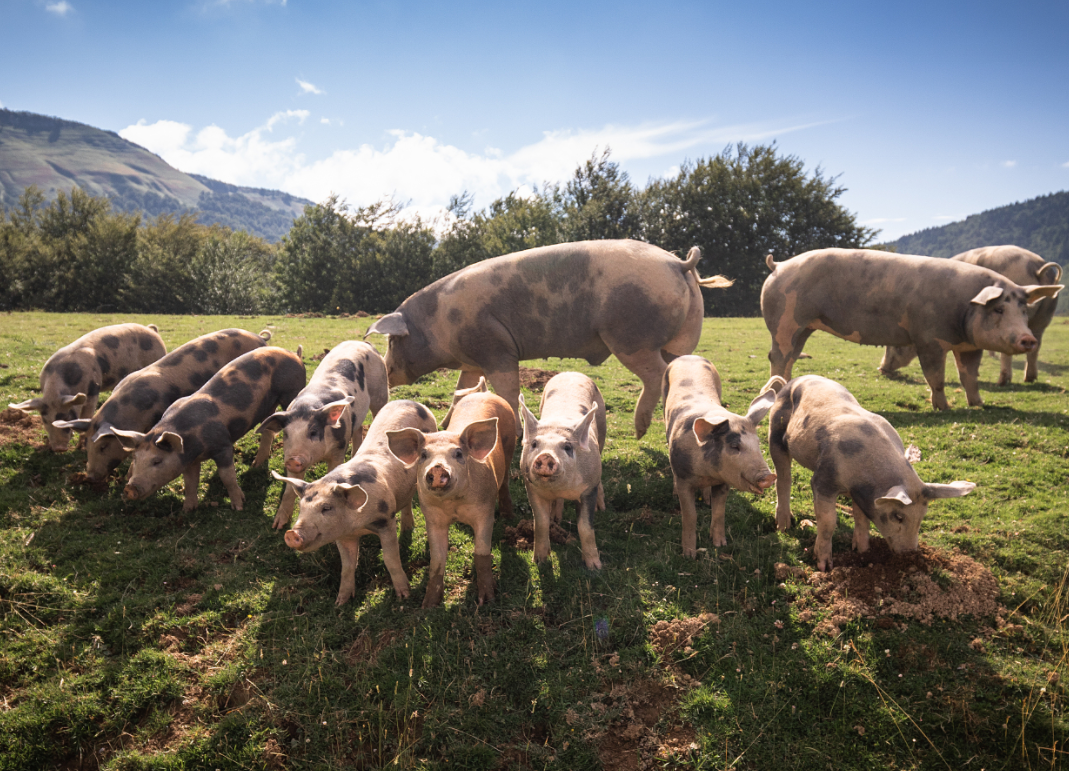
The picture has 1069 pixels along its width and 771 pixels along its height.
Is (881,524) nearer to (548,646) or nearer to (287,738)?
(548,646)

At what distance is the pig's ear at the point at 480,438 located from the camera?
516 centimetres

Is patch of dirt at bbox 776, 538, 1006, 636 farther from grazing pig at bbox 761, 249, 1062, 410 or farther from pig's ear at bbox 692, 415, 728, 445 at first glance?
grazing pig at bbox 761, 249, 1062, 410

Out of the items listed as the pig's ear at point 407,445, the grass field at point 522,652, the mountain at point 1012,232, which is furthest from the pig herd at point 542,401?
the mountain at point 1012,232

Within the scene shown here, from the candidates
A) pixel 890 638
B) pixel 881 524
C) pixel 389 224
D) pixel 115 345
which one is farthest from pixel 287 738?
pixel 389 224

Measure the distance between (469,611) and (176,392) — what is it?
5.34 metres

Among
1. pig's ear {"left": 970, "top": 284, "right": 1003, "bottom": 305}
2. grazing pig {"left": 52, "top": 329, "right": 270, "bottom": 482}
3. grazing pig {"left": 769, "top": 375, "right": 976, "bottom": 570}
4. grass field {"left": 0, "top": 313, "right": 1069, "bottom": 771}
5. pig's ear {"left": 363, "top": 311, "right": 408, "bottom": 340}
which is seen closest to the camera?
grass field {"left": 0, "top": 313, "right": 1069, "bottom": 771}

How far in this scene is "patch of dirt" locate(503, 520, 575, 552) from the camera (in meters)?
6.13

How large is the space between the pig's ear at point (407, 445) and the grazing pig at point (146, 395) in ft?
11.5

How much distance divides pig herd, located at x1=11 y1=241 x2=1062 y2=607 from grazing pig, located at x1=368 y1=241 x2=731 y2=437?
3 cm

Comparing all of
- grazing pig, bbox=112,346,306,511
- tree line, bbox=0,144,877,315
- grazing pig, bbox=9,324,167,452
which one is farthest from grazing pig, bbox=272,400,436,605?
tree line, bbox=0,144,877,315

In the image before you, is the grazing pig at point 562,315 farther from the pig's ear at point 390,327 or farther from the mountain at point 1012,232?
the mountain at point 1012,232

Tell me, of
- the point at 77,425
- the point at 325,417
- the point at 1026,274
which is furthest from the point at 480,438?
the point at 1026,274

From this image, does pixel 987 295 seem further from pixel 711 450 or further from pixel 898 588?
pixel 711 450

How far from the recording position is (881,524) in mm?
5105
